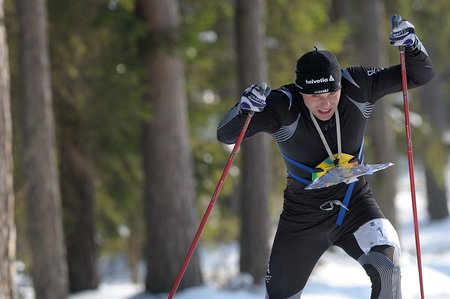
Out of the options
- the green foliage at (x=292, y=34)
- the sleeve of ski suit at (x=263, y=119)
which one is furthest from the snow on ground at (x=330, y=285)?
the sleeve of ski suit at (x=263, y=119)

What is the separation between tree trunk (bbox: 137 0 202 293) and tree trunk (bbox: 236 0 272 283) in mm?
1375

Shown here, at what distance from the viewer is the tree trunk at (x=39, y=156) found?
10164mm

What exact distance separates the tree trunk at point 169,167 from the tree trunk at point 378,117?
20.7 ft

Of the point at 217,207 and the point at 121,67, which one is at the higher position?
the point at 121,67

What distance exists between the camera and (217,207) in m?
19.4

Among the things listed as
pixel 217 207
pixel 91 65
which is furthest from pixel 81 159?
pixel 217 207

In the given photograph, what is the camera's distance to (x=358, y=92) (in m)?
5.52

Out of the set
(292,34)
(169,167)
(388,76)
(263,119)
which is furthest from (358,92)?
(292,34)

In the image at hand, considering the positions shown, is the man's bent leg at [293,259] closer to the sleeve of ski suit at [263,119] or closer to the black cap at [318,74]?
the sleeve of ski suit at [263,119]

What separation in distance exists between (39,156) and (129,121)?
2736 mm

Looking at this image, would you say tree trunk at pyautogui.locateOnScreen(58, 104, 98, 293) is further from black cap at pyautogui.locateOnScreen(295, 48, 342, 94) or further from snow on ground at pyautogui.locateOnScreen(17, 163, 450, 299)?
black cap at pyautogui.locateOnScreen(295, 48, 342, 94)

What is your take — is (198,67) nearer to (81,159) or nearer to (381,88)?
(81,159)

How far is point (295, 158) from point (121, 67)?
776 cm

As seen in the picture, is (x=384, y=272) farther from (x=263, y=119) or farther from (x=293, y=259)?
(x=263, y=119)
